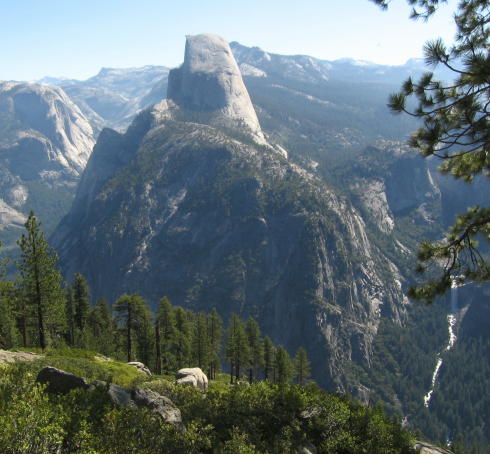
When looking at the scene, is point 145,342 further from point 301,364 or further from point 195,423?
point 195,423

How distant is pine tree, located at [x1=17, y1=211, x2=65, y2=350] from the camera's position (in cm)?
4050

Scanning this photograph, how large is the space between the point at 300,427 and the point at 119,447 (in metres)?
10.9

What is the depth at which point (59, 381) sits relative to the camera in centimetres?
1927

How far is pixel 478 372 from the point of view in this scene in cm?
19975

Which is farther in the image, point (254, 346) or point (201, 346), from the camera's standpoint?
point (254, 346)

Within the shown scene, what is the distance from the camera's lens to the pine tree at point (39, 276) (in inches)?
1594

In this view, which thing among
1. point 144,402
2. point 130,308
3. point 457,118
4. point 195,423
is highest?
point 457,118

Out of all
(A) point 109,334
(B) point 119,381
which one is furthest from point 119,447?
(A) point 109,334

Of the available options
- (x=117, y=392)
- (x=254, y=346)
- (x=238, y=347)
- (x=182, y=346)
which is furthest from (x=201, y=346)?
(x=117, y=392)

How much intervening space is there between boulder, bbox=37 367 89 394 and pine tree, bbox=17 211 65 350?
23110 millimetres

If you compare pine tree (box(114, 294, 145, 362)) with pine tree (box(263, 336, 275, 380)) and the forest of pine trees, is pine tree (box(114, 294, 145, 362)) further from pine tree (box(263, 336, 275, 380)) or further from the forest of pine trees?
pine tree (box(263, 336, 275, 380))

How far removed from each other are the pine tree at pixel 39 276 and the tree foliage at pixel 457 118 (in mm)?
35006

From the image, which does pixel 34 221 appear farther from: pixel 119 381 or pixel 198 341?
pixel 198 341

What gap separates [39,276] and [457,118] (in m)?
39.8
